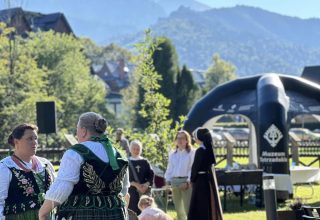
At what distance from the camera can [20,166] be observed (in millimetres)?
5406

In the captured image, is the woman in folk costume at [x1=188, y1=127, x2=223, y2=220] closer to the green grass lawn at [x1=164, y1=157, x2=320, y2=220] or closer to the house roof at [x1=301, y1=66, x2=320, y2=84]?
the green grass lawn at [x1=164, y1=157, x2=320, y2=220]

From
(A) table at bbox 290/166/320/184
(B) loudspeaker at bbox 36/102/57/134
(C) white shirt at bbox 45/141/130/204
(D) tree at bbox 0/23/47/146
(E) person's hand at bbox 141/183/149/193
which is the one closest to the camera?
(C) white shirt at bbox 45/141/130/204

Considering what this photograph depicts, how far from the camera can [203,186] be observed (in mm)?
9211

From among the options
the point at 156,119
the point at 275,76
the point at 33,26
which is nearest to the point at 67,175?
the point at 156,119

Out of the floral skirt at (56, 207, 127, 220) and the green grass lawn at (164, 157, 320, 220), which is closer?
the floral skirt at (56, 207, 127, 220)

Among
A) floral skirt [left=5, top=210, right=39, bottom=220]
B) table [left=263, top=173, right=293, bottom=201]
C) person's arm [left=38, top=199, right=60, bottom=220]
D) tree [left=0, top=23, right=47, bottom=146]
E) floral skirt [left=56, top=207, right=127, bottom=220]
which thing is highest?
tree [left=0, top=23, right=47, bottom=146]

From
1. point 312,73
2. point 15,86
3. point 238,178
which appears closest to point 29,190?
point 238,178

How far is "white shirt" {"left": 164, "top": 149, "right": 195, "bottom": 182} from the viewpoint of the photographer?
10.6 meters

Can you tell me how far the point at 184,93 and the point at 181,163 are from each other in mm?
40980

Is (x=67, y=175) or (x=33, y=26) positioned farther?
(x=33, y=26)

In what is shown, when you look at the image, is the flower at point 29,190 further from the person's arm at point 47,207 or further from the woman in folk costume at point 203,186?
the woman in folk costume at point 203,186

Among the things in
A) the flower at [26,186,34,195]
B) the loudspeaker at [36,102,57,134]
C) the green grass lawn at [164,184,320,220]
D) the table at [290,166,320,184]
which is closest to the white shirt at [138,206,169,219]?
the flower at [26,186,34,195]

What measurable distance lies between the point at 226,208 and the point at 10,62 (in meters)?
20.2

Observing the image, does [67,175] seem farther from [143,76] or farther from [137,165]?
[143,76]
